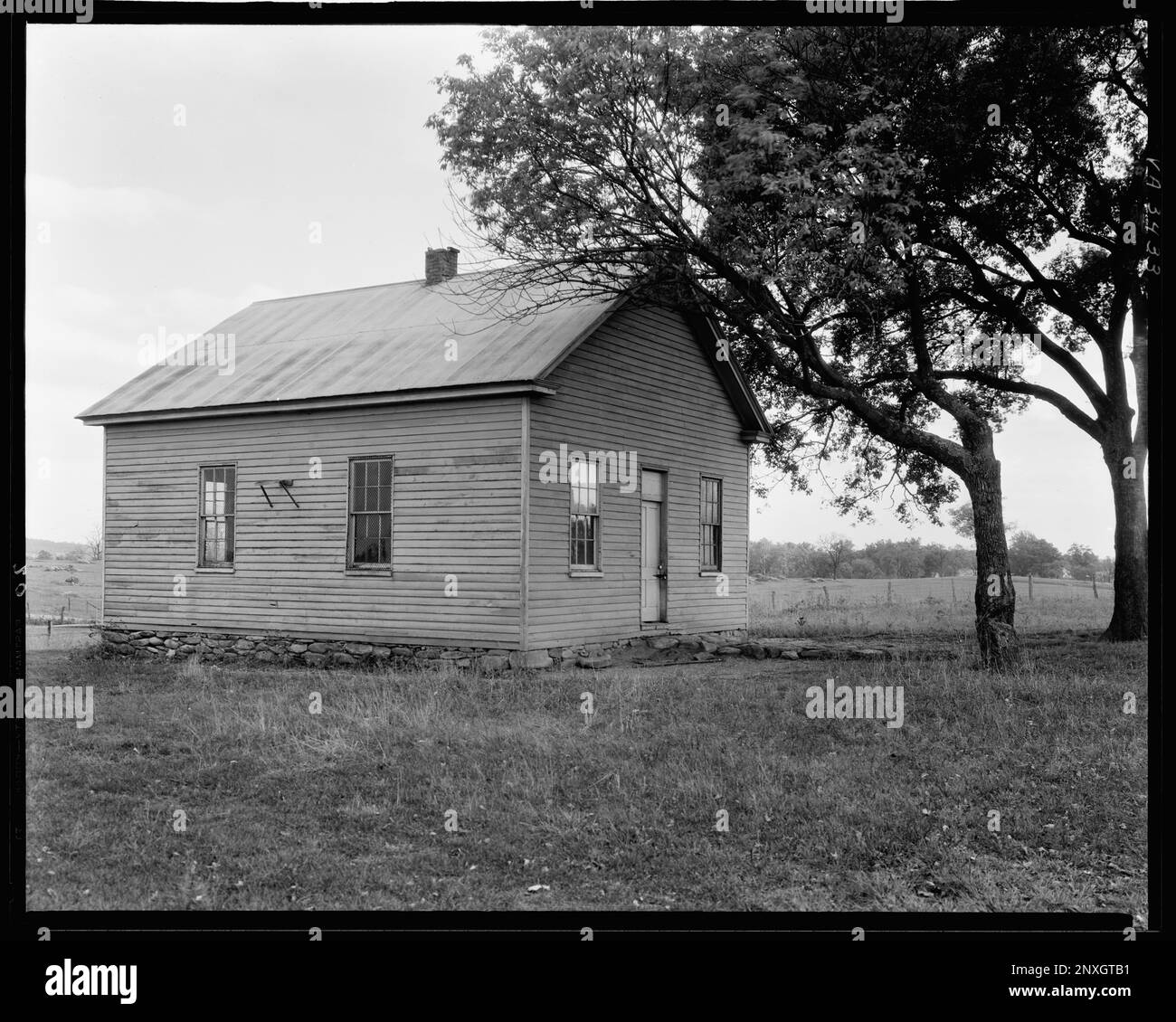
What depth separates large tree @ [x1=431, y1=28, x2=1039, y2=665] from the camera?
13.2 meters

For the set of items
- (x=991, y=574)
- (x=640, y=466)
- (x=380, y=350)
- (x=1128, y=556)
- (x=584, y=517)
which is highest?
(x=380, y=350)

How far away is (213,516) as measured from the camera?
17.9 m

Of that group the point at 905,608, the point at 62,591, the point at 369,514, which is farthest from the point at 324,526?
the point at 905,608

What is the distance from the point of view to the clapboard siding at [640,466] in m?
Result: 15.1

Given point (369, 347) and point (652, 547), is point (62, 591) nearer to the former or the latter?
point (369, 347)

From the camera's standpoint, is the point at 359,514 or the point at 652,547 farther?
the point at 652,547

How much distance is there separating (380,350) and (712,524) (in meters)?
6.86

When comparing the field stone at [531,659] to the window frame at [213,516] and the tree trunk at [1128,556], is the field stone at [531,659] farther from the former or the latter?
the tree trunk at [1128,556]

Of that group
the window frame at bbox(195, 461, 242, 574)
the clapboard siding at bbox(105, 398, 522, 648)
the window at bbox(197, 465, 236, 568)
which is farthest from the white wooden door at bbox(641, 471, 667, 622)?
the window at bbox(197, 465, 236, 568)

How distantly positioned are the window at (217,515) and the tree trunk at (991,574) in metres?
11.9

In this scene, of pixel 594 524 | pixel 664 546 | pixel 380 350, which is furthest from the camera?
pixel 664 546

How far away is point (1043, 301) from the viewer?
19141 millimetres

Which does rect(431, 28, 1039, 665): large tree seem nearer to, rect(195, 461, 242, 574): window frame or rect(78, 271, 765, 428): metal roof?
rect(78, 271, 765, 428): metal roof

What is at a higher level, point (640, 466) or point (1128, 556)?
point (640, 466)
